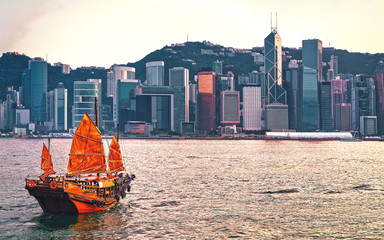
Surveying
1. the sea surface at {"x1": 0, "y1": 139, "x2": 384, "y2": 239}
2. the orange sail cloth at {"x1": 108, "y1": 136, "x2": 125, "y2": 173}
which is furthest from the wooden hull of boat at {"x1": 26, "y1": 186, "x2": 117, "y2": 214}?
the orange sail cloth at {"x1": 108, "y1": 136, "x2": 125, "y2": 173}

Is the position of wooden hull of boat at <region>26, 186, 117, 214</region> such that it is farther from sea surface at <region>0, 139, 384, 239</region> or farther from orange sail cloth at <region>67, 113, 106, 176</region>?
orange sail cloth at <region>67, 113, 106, 176</region>

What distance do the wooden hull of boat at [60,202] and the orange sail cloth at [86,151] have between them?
529 cm

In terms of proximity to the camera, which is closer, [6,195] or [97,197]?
[97,197]

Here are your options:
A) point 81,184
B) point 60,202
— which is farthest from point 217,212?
point 60,202

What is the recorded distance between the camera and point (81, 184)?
186ft

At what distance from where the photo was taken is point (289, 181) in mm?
98500

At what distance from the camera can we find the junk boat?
54.6 metres

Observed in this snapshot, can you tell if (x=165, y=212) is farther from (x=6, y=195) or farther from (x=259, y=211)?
(x=6, y=195)

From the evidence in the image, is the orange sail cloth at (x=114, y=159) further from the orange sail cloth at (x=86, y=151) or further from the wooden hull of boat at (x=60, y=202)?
the wooden hull of boat at (x=60, y=202)

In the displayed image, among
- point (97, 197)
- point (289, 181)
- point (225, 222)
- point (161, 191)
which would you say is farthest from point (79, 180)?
point (289, 181)

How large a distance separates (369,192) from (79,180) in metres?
55.0

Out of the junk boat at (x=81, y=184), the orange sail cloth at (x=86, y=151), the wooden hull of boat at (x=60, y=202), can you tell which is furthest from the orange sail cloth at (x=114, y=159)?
the wooden hull of boat at (x=60, y=202)

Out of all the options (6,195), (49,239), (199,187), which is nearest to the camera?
(49,239)

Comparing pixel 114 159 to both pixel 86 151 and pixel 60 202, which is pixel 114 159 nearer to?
pixel 86 151
